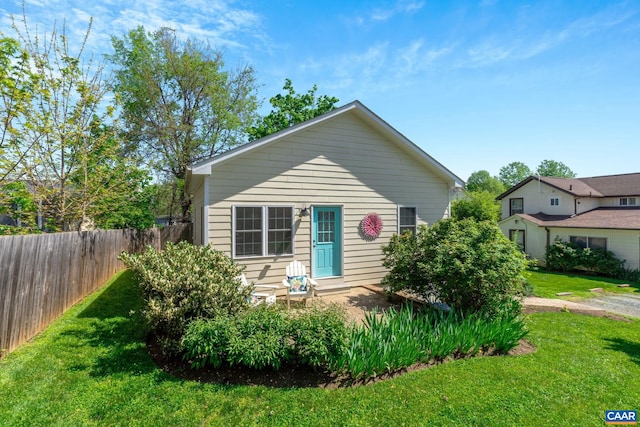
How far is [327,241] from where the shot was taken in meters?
8.30

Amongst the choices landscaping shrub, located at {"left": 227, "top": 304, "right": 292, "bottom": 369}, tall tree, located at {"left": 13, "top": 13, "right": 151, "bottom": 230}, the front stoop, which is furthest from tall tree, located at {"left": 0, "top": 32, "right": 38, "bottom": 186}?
the front stoop

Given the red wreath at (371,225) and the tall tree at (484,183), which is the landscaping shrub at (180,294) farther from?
the tall tree at (484,183)

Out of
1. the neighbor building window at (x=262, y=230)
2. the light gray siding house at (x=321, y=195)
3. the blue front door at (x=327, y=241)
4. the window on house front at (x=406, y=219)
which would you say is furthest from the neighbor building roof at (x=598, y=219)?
the neighbor building window at (x=262, y=230)

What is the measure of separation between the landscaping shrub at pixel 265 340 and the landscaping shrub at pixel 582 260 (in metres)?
17.8

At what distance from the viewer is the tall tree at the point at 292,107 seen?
71.3 ft

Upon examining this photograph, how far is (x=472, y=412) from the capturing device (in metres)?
3.27

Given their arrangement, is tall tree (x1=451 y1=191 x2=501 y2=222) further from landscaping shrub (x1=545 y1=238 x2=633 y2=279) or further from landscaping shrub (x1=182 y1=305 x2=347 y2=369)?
landscaping shrub (x1=182 y1=305 x2=347 y2=369)

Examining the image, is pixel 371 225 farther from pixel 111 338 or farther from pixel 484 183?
pixel 484 183

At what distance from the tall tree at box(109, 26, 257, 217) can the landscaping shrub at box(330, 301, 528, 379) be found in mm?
17375

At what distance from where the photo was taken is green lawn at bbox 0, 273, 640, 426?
122 inches

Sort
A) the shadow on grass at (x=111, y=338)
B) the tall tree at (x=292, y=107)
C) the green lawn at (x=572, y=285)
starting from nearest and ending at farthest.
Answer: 1. the shadow on grass at (x=111, y=338)
2. the green lawn at (x=572, y=285)
3. the tall tree at (x=292, y=107)

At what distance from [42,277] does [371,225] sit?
7.29m

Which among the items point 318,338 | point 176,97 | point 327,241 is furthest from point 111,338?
point 176,97

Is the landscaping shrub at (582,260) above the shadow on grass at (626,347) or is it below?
above
